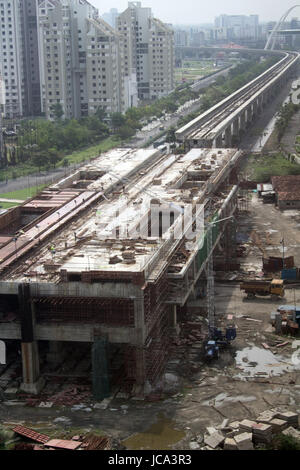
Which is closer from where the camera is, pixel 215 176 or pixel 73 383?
pixel 73 383

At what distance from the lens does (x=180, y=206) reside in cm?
2700

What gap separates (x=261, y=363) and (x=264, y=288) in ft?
17.4

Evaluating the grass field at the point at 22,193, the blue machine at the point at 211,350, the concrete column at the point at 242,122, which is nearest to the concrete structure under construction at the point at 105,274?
the blue machine at the point at 211,350

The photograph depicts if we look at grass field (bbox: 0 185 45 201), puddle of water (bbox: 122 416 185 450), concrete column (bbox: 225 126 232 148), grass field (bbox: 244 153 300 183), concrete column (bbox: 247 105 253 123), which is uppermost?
concrete column (bbox: 247 105 253 123)

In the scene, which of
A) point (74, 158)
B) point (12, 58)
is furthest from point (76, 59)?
point (74, 158)

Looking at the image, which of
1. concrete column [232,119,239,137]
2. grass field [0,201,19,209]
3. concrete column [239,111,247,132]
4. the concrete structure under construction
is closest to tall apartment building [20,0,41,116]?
concrete column [239,111,247,132]

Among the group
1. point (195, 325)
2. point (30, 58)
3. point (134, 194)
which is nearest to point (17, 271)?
point (195, 325)

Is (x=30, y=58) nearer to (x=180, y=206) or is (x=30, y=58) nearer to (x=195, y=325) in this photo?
(x=180, y=206)

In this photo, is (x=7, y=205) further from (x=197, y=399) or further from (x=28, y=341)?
(x=197, y=399)

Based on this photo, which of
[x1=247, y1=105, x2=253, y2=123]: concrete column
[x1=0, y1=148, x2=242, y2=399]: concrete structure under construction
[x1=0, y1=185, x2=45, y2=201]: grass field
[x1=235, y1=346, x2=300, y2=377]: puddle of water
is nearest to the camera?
[x1=0, y1=148, x2=242, y2=399]: concrete structure under construction

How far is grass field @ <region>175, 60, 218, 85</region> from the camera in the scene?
377 feet

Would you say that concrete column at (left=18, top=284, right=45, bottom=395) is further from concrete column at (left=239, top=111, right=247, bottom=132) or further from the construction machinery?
concrete column at (left=239, top=111, right=247, bottom=132)

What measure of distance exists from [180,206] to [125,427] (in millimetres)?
11332

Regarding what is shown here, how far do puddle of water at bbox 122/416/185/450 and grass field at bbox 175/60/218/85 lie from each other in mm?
95310
